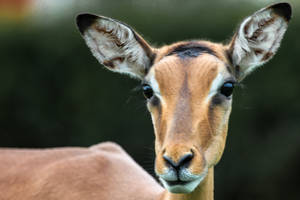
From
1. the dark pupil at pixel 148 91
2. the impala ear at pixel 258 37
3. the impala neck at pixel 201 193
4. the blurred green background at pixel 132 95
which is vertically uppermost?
the impala ear at pixel 258 37

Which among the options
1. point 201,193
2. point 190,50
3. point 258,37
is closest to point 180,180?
point 201,193

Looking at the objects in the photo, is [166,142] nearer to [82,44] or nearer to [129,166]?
[129,166]

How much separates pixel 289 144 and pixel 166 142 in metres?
8.90

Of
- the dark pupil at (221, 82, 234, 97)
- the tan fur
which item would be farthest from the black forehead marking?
the tan fur

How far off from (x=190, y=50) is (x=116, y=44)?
1008mm

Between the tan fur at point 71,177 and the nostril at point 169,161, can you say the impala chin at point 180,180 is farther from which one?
the tan fur at point 71,177

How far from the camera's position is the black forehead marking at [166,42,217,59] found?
6548mm

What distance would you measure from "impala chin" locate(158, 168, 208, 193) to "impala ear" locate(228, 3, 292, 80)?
1.63 m

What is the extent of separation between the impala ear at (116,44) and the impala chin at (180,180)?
1.75 metres

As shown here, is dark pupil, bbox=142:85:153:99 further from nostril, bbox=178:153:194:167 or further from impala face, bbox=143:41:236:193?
nostril, bbox=178:153:194:167

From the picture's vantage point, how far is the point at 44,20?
A: 16875 millimetres

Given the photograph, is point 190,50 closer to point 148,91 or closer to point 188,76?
point 188,76

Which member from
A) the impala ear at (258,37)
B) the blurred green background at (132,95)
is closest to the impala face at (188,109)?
the impala ear at (258,37)

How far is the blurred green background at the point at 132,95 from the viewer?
47.4ft
